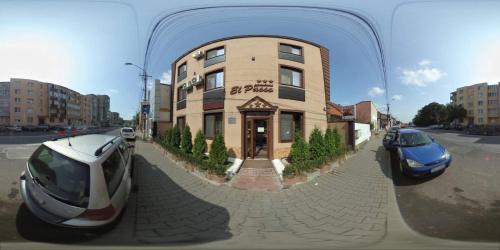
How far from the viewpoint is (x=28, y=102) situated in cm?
445

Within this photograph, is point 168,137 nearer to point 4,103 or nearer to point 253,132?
point 253,132

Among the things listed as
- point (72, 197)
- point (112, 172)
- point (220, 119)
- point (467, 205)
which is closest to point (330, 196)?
point (467, 205)

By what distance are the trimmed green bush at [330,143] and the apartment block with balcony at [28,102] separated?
7.58m

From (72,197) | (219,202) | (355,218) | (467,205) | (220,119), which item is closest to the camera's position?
(72,197)

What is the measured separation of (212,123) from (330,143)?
445 cm

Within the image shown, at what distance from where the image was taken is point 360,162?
7488 mm

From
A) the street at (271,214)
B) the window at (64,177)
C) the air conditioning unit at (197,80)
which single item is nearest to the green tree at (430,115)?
the street at (271,214)

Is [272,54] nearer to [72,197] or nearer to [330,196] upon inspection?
[330,196]

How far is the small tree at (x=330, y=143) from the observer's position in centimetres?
733

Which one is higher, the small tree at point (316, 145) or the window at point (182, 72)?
the window at point (182, 72)

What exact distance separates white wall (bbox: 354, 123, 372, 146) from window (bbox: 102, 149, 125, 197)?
952 centimetres

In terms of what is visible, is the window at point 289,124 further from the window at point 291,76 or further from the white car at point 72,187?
the white car at point 72,187

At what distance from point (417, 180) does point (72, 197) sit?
6.50m

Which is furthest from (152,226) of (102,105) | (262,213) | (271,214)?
(102,105)
